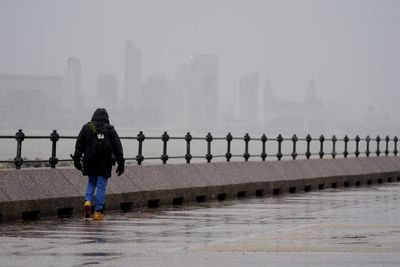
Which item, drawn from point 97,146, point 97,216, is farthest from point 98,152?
point 97,216

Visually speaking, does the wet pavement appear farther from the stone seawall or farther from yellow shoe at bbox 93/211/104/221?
the stone seawall

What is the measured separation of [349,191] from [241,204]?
8184 mm

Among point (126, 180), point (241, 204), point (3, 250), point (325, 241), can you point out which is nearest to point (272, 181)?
point (241, 204)

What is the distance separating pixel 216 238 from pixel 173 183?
32.5 feet

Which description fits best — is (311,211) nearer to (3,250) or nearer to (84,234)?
(84,234)

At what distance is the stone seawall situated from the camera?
65.4 ft

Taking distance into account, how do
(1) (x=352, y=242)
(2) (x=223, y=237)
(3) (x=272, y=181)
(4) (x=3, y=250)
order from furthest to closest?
1. (3) (x=272, y=181)
2. (2) (x=223, y=237)
3. (1) (x=352, y=242)
4. (4) (x=3, y=250)

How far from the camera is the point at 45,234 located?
54.5 feet

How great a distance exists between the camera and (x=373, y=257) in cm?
1302

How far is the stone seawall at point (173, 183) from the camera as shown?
784 inches

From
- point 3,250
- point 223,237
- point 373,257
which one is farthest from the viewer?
point 223,237

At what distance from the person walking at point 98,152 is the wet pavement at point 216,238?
1.70ft

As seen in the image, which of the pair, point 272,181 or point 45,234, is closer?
point 45,234

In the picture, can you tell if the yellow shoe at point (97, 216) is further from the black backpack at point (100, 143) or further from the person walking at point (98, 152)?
the black backpack at point (100, 143)
